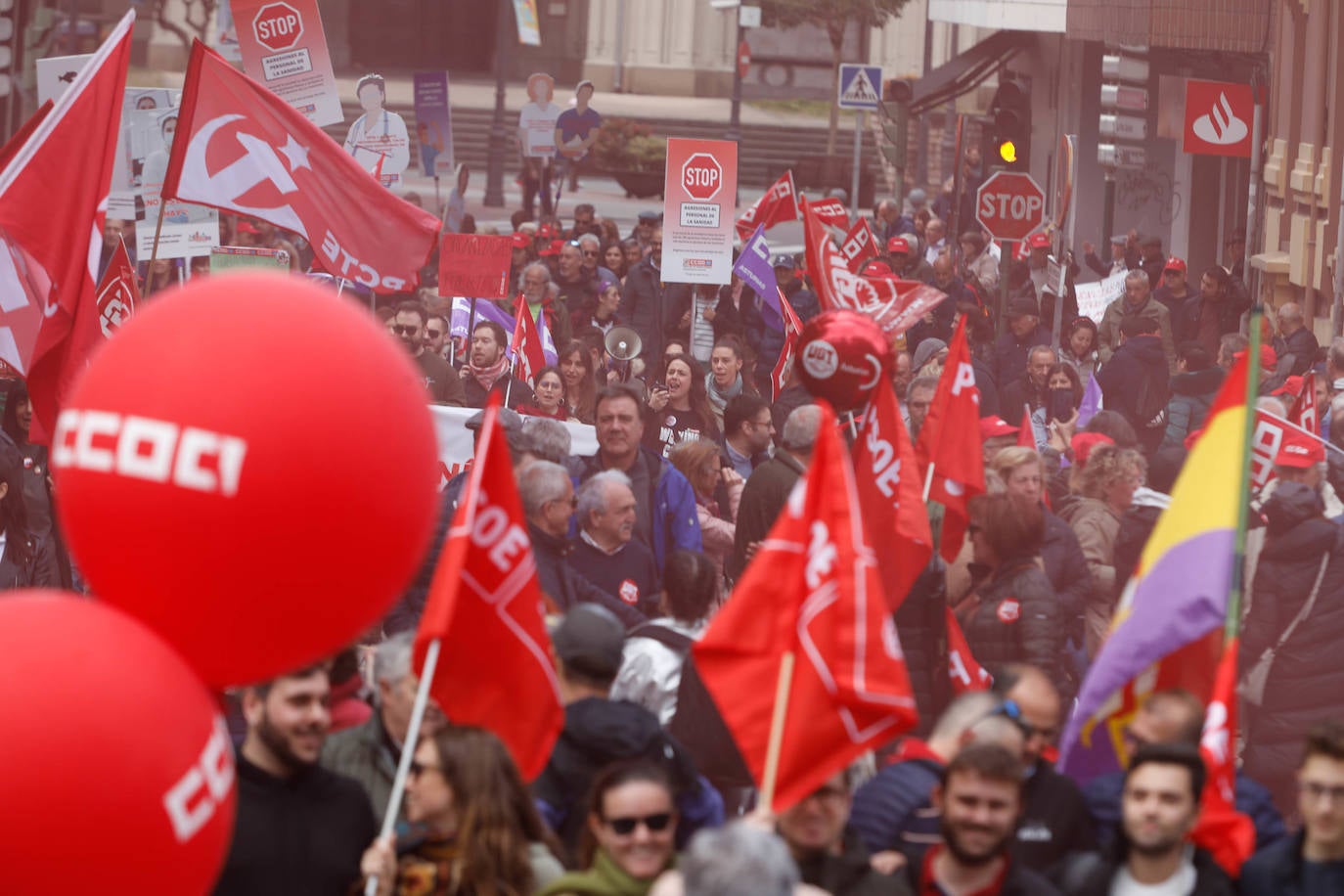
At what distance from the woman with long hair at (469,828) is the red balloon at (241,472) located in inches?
26.0

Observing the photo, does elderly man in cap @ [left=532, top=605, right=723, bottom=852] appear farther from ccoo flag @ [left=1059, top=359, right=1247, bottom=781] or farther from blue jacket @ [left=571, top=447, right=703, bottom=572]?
blue jacket @ [left=571, top=447, right=703, bottom=572]

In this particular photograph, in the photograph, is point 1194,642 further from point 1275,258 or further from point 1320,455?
point 1275,258

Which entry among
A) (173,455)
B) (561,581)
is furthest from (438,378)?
(173,455)

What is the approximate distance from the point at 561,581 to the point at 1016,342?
8096 millimetres

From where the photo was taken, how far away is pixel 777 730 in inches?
178

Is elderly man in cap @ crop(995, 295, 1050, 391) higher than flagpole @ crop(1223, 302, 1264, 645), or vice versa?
flagpole @ crop(1223, 302, 1264, 645)

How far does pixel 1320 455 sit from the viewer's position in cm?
819

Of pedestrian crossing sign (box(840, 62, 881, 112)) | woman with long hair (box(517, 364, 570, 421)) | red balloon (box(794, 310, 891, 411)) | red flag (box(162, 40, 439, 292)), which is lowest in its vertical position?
woman with long hair (box(517, 364, 570, 421))

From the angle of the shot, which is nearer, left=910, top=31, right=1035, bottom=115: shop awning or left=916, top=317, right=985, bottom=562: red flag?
left=916, top=317, right=985, bottom=562: red flag

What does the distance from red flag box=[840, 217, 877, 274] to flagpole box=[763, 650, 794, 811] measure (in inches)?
521

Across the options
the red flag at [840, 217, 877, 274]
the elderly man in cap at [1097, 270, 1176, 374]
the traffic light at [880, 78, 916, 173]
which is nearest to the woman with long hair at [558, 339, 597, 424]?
the elderly man in cap at [1097, 270, 1176, 374]

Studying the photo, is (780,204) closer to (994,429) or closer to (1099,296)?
(1099,296)

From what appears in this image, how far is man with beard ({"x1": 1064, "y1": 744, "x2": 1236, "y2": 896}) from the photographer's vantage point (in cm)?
450

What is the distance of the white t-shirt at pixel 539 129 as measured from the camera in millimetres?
25375
